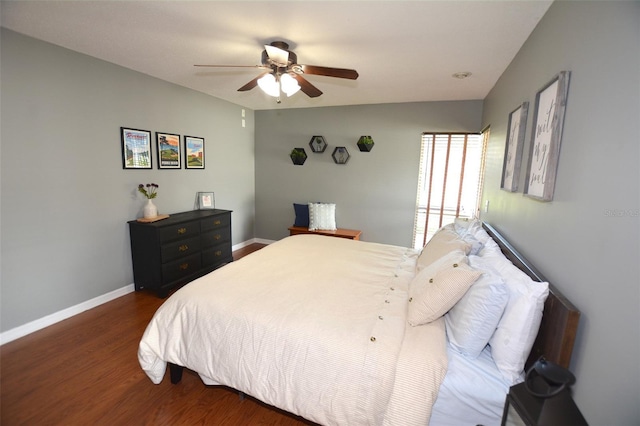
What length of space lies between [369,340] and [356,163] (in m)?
3.47

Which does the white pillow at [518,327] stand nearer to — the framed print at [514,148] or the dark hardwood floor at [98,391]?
the framed print at [514,148]

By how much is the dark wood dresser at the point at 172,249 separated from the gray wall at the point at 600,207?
335 cm

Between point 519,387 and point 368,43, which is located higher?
point 368,43

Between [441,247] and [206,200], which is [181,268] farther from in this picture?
[441,247]

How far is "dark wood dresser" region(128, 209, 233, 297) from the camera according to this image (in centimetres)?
310

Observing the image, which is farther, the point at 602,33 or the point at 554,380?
the point at 602,33

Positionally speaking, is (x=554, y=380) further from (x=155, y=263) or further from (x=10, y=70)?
(x=10, y=70)

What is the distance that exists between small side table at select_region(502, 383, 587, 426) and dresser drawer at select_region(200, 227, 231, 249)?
3522 mm

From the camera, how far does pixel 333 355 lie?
53.0 inches

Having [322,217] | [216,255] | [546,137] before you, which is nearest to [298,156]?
[322,217]

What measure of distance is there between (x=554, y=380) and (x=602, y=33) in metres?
1.29

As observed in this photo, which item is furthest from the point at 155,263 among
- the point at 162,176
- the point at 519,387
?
the point at 519,387

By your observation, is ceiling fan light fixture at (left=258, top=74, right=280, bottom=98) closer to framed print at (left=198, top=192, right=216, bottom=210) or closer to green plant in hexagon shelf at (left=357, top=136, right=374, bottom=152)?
green plant in hexagon shelf at (left=357, top=136, right=374, bottom=152)

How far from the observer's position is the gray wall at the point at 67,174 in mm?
2279
